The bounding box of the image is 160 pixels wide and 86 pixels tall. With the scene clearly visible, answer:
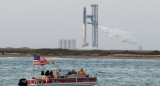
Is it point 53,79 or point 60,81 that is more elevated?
point 53,79

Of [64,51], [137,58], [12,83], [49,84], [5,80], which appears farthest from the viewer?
[64,51]

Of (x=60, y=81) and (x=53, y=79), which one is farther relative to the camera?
(x=60, y=81)

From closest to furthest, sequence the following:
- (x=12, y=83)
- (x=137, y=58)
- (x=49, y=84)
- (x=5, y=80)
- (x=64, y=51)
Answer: (x=49, y=84) → (x=12, y=83) → (x=5, y=80) → (x=137, y=58) → (x=64, y=51)

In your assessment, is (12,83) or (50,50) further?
(50,50)

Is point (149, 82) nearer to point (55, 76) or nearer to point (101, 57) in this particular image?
point (55, 76)

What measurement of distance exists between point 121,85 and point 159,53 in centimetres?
11569

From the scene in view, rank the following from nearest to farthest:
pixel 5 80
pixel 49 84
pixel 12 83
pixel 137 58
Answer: pixel 49 84 → pixel 12 83 → pixel 5 80 → pixel 137 58

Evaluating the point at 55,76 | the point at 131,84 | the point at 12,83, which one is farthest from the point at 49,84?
the point at 131,84

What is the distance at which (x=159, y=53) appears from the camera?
17612cm

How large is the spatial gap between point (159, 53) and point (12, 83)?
119319mm

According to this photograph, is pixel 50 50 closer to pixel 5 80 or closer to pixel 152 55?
pixel 152 55

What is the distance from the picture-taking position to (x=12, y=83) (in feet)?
205

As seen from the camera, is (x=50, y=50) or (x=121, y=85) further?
(x=50, y=50)

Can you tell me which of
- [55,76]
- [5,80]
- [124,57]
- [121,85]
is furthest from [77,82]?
[124,57]
